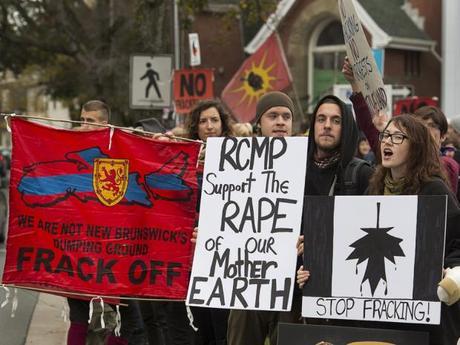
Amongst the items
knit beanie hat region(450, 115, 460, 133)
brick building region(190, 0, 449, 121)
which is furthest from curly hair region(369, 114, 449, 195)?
brick building region(190, 0, 449, 121)

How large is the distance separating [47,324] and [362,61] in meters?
4.64

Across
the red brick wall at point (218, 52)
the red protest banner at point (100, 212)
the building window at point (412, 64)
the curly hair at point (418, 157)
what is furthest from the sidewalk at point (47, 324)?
the red brick wall at point (218, 52)

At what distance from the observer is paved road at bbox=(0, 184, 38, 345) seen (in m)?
8.16

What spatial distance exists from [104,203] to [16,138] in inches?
25.6

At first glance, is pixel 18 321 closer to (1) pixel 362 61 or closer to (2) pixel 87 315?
(2) pixel 87 315

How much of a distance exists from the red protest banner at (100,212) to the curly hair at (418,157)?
1.53 meters

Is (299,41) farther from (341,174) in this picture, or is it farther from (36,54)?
(341,174)

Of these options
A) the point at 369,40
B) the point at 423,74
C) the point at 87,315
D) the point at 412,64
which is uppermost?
the point at 369,40

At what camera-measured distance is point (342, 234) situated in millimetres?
4566

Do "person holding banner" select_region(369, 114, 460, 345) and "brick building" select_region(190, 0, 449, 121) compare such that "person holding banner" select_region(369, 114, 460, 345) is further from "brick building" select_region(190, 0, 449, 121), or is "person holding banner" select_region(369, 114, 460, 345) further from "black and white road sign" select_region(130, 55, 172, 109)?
"brick building" select_region(190, 0, 449, 121)

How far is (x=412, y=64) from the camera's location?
30188mm

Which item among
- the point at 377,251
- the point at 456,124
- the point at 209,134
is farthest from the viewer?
the point at 456,124

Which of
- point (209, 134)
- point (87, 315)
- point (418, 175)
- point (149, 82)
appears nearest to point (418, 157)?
point (418, 175)

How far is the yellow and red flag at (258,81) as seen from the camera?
1493 centimetres
